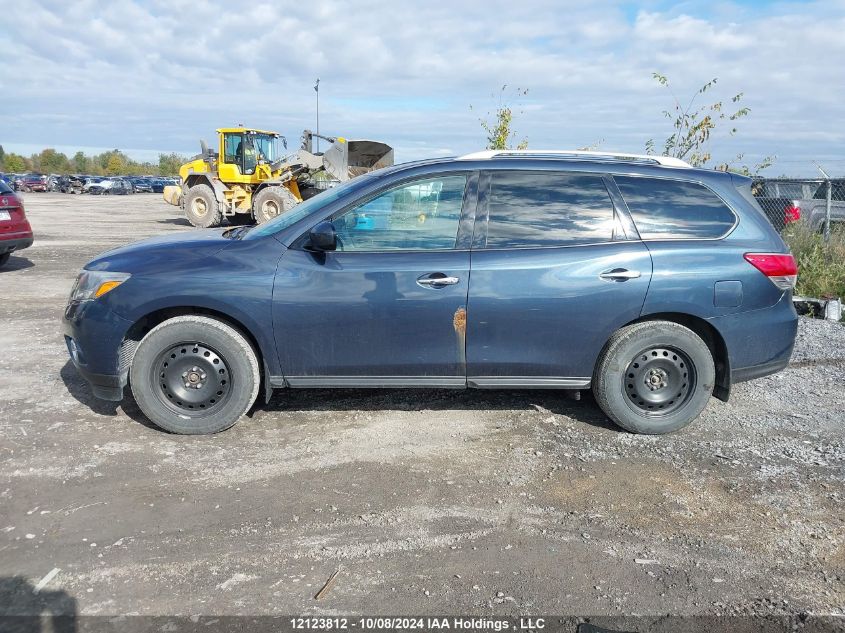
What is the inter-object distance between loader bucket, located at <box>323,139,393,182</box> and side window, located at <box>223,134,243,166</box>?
10.4 feet

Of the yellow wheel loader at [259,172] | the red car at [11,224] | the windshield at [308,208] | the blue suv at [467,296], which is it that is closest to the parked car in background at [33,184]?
the yellow wheel loader at [259,172]

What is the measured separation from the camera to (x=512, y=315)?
4.48 meters

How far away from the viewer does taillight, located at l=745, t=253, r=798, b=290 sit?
4629 mm

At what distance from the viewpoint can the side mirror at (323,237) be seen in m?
4.41

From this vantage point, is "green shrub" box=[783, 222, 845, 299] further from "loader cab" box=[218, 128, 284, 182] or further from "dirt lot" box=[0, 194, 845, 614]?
"loader cab" box=[218, 128, 284, 182]

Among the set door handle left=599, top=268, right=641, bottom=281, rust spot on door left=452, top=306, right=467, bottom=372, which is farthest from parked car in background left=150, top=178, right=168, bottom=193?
door handle left=599, top=268, right=641, bottom=281

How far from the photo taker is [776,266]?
4.66 metres

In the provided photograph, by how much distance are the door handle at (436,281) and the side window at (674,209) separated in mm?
1299

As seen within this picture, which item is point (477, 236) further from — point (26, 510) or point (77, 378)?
point (77, 378)

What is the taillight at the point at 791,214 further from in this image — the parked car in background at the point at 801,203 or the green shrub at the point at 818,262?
the green shrub at the point at 818,262

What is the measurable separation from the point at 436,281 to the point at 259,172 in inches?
737

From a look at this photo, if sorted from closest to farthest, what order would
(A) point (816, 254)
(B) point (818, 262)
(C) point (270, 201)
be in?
1. (B) point (818, 262)
2. (A) point (816, 254)
3. (C) point (270, 201)

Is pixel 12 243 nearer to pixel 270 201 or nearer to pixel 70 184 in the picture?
pixel 270 201

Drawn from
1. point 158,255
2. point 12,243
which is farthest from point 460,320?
point 12,243
